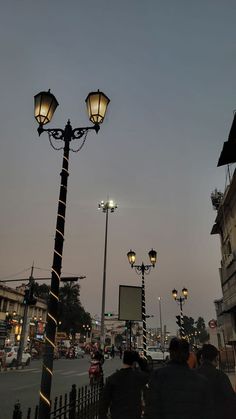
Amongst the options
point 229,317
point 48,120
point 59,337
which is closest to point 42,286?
point 59,337

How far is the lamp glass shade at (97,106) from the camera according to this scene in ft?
26.5

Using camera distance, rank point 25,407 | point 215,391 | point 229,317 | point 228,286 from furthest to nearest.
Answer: point 229,317
point 228,286
point 25,407
point 215,391

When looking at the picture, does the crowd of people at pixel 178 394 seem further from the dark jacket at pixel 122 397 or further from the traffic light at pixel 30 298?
the traffic light at pixel 30 298

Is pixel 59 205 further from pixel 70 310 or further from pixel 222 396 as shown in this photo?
pixel 70 310

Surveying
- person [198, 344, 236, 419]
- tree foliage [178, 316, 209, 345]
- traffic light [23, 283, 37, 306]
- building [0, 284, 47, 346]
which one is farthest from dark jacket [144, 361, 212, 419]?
tree foliage [178, 316, 209, 345]

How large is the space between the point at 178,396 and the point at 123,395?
1723 mm

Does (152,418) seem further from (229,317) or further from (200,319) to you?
(200,319)

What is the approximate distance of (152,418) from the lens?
317 cm

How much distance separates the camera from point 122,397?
15.0ft

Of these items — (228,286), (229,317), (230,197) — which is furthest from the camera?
(229,317)

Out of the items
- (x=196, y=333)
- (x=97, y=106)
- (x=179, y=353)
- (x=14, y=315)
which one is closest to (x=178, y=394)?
(x=179, y=353)

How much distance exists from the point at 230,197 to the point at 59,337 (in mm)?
56910

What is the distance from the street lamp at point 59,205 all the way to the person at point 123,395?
140 cm

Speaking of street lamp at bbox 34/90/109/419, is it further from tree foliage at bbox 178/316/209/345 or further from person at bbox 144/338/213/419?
tree foliage at bbox 178/316/209/345
